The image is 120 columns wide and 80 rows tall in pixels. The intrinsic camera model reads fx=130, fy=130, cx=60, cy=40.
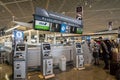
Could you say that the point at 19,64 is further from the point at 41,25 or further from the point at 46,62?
the point at 41,25

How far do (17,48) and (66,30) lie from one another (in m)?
2.78

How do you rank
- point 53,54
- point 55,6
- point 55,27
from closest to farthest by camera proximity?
point 55,27
point 55,6
point 53,54

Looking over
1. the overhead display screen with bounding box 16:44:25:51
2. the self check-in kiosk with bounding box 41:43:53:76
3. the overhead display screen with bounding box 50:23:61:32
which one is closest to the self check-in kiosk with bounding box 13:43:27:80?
the overhead display screen with bounding box 16:44:25:51

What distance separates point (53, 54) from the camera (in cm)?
698

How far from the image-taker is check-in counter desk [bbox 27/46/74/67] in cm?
626

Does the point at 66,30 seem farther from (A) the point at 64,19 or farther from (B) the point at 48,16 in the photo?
(B) the point at 48,16

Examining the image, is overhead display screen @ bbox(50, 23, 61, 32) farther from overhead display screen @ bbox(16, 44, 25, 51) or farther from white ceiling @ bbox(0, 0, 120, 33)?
overhead display screen @ bbox(16, 44, 25, 51)

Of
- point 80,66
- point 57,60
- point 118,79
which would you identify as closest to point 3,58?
point 57,60

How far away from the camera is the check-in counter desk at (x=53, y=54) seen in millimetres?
6262

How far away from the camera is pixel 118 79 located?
4891 mm

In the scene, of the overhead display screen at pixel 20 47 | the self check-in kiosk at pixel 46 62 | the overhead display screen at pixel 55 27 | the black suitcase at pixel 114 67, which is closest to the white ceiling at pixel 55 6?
the overhead display screen at pixel 55 27

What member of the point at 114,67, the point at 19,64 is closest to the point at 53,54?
the point at 19,64

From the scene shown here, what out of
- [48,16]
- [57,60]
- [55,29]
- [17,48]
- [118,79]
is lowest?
[118,79]

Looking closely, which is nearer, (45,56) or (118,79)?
(118,79)
